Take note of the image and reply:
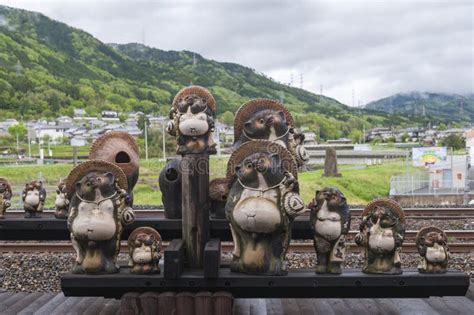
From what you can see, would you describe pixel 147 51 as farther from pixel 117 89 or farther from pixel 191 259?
pixel 191 259

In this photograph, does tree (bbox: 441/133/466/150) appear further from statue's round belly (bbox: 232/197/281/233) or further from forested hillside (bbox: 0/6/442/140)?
statue's round belly (bbox: 232/197/281/233)

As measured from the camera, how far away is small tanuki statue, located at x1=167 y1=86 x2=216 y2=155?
10.6 feet

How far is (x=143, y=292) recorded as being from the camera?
3121 millimetres

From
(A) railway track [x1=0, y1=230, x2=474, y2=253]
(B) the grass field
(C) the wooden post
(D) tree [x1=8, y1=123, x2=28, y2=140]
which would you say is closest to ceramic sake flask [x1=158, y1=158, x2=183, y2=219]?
(C) the wooden post

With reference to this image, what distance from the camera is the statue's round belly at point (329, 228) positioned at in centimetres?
302

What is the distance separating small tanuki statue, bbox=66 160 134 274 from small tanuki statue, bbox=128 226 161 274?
4.6 inches

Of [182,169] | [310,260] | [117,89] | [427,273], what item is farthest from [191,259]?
[117,89]

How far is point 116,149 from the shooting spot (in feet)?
13.0

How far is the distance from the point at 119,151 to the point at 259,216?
157 cm

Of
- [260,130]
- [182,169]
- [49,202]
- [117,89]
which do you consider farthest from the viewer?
[117,89]

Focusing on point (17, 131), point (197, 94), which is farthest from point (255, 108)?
point (17, 131)

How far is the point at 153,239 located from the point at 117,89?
290 feet

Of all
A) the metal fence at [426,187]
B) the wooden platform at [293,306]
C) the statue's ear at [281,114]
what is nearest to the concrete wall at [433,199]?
the metal fence at [426,187]

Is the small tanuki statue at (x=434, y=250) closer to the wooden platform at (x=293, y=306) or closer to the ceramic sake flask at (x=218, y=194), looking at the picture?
the wooden platform at (x=293, y=306)
